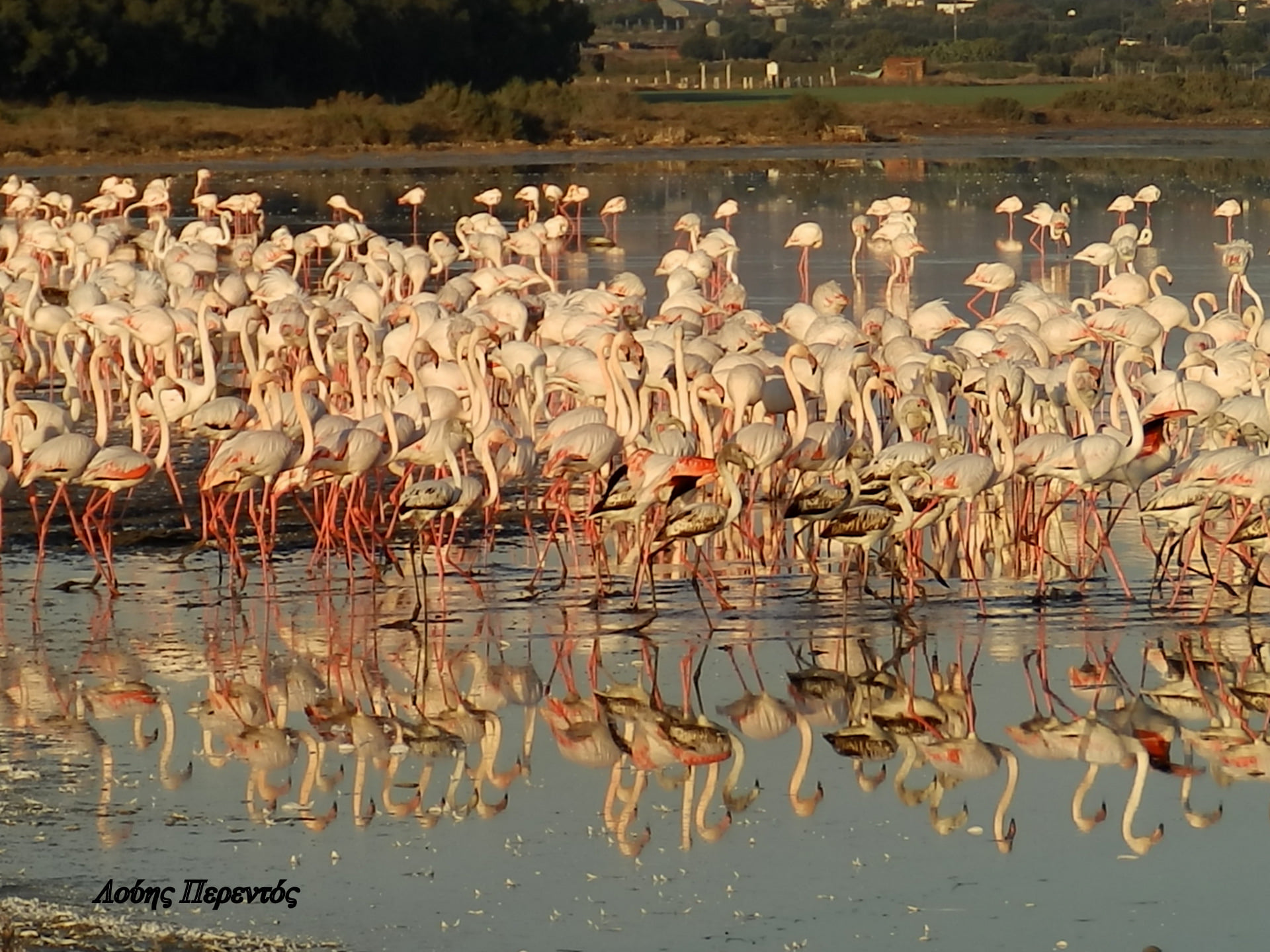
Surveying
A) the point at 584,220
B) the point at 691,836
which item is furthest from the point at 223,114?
the point at 691,836

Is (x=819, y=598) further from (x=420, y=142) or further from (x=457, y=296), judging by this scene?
(x=420, y=142)

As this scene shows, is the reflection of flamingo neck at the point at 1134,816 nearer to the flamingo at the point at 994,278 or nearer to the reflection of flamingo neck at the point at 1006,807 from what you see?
the reflection of flamingo neck at the point at 1006,807

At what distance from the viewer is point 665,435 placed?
10305 mm

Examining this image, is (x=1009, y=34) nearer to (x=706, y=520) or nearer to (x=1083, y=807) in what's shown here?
(x=706, y=520)

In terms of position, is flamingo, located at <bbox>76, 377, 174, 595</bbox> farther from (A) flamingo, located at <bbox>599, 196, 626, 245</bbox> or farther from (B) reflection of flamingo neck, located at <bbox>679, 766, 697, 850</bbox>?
(A) flamingo, located at <bbox>599, 196, 626, 245</bbox>

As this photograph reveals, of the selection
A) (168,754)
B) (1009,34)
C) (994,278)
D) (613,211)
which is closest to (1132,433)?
(168,754)

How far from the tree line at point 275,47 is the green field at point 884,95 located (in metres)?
4.38

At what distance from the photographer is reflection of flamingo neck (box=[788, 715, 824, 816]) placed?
22.7 feet

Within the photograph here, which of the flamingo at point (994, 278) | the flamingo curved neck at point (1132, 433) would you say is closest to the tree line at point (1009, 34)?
the flamingo at point (994, 278)

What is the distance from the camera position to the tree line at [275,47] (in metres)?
51.8

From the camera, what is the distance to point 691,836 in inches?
263

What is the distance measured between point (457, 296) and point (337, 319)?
5.88 ft

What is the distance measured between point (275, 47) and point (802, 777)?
52.9 metres

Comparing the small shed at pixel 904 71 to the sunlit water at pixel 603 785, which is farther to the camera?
the small shed at pixel 904 71
